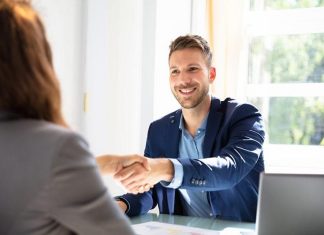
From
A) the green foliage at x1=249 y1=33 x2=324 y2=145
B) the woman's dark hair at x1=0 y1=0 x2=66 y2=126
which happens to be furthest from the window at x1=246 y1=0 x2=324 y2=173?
the woman's dark hair at x1=0 y1=0 x2=66 y2=126

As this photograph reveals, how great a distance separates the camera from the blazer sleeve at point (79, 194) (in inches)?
22.9

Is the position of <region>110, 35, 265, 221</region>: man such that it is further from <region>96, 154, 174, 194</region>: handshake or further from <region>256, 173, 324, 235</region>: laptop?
<region>256, 173, 324, 235</region>: laptop

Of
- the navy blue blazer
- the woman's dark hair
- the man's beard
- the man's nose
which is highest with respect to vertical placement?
the woman's dark hair

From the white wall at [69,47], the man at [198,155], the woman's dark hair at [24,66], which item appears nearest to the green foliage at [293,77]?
the man at [198,155]

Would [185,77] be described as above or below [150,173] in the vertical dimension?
above

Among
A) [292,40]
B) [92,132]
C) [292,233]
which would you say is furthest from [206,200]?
[292,40]

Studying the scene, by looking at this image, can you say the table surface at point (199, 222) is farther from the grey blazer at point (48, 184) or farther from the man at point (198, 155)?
the grey blazer at point (48, 184)

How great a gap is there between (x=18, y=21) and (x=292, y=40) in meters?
2.60

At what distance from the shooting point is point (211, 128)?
173 cm

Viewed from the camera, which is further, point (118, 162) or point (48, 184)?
point (118, 162)

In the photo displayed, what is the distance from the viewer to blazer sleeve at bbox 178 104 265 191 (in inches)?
54.2

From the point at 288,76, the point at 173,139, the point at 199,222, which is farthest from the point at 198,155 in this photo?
the point at 288,76

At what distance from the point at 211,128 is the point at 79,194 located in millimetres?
1190

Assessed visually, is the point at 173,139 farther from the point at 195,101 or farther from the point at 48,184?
the point at 48,184
